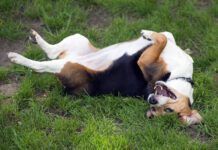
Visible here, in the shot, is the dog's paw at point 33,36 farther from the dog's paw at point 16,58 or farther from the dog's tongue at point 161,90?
the dog's tongue at point 161,90

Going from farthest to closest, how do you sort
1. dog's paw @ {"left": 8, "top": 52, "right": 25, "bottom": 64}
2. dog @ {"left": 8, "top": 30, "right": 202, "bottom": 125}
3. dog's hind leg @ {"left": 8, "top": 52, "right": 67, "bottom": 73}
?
dog's paw @ {"left": 8, "top": 52, "right": 25, "bottom": 64} → dog's hind leg @ {"left": 8, "top": 52, "right": 67, "bottom": 73} → dog @ {"left": 8, "top": 30, "right": 202, "bottom": 125}

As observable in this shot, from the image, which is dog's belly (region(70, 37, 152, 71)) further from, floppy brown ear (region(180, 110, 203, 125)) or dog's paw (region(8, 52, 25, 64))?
floppy brown ear (region(180, 110, 203, 125))

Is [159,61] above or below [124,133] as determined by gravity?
above

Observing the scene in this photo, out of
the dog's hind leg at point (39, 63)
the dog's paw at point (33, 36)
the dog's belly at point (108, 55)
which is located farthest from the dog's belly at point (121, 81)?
the dog's paw at point (33, 36)

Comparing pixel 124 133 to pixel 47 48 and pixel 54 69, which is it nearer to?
pixel 54 69

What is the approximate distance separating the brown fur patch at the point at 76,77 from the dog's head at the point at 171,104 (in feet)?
2.43

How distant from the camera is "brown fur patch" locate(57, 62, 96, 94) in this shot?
18.8ft

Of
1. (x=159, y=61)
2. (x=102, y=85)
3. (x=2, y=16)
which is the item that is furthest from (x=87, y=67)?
(x=2, y=16)

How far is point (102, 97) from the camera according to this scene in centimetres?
582

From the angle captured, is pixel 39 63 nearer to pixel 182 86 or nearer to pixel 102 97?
pixel 102 97

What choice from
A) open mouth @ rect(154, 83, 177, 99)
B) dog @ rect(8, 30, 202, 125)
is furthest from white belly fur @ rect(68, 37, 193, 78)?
open mouth @ rect(154, 83, 177, 99)

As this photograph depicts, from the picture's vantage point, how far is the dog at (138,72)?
18.1ft

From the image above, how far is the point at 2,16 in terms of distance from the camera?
6996 millimetres

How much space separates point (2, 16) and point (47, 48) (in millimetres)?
1138
